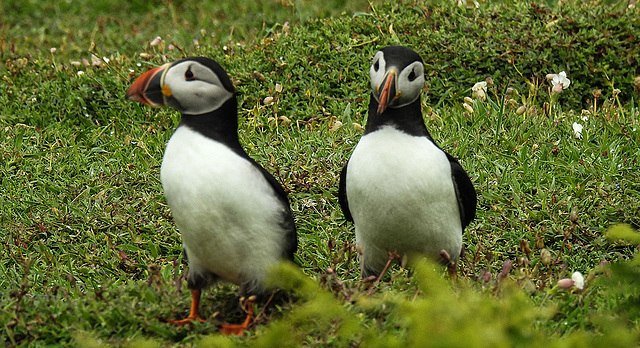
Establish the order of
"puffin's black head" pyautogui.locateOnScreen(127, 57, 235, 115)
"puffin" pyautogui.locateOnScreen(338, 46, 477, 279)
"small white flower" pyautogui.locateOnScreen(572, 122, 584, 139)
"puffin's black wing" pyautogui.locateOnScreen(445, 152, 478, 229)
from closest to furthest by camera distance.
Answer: "puffin's black head" pyautogui.locateOnScreen(127, 57, 235, 115) → "puffin" pyautogui.locateOnScreen(338, 46, 477, 279) → "puffin's black wing" pyautogui.locateOnScreen(445, 152, 478, 229) → "small white flower" pyautogui.locateOnScreen(572, 122, 584, 139)

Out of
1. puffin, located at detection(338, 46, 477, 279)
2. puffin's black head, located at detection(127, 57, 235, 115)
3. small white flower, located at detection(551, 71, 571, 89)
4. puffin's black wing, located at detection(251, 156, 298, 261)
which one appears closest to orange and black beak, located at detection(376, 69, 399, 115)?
puffin, located at detection(338, 46, 477, 279)

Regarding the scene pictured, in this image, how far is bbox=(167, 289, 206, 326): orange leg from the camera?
352cm

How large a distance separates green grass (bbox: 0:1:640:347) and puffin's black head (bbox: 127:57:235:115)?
80 cm

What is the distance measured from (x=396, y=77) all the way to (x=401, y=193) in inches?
20.7

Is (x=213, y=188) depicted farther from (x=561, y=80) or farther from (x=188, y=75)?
(x=561, y=80)

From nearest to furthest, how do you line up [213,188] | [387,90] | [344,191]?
1. [213,188]
2. [387,90]
3. [344,191]

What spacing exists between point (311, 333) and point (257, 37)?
5.12 metres

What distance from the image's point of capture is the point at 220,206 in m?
3.40

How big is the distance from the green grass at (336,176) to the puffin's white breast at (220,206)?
8.8 inches

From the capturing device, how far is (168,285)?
12.7 ft

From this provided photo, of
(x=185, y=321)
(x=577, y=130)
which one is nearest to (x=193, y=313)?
(x=185, y=321)

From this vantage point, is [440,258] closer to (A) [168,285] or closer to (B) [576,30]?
(A) [168,285]

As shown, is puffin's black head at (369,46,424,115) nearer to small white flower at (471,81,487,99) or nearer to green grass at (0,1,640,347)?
green grass at (0,1,640,347)

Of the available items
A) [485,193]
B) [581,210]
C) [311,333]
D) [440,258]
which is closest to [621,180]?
[581,210]
